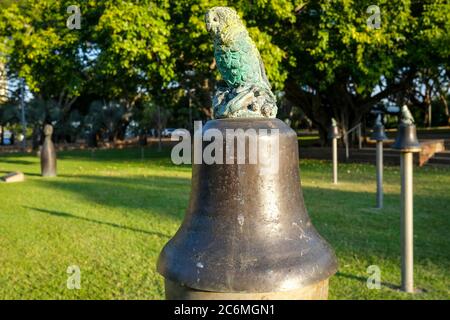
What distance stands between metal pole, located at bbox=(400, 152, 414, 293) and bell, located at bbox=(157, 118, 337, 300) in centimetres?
246

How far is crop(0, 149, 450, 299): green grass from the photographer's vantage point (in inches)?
196

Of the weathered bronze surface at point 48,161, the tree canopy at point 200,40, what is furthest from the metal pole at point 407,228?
the weathered bronze surface at point 48,161

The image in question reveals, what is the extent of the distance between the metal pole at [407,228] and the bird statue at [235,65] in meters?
2.81

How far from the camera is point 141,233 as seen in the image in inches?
281

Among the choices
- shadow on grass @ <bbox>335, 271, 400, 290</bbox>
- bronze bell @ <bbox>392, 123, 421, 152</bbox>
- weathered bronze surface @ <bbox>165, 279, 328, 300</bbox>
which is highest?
bronze bell @ <bbox>392, 123, 421, 152</bbox>

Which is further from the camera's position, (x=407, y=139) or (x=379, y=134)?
(x=379, y=134)

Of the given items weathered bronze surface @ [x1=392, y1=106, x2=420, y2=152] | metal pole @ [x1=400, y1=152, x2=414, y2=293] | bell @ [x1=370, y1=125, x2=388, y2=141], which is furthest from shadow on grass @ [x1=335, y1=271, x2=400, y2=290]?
bell @ [x1=370, y1=125, x2=388, y2=141]

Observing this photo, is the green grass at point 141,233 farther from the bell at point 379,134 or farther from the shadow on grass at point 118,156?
the shadow on grass at point 118,156

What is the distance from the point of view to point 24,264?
582 centimetres

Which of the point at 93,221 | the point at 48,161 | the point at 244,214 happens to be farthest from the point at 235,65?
the point at 48,161

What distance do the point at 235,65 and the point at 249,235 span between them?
3.01 ft

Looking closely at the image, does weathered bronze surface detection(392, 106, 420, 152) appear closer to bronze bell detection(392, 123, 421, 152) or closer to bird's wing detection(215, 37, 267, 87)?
bronze bell detection(392, 123, 421, 152)

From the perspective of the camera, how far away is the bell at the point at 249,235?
7.44 feet

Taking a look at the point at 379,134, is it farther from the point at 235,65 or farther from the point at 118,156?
the point at 118,156
